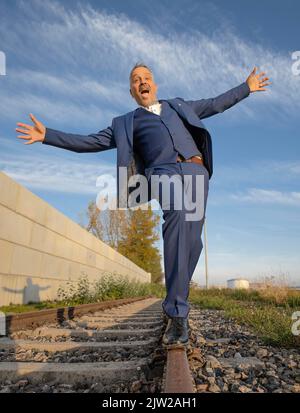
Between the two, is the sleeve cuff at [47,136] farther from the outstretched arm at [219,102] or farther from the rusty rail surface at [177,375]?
the rusty rail surface at [177,375]

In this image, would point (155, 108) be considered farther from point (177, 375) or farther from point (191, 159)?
point (177, 375)

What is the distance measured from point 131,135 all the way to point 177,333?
1447mm

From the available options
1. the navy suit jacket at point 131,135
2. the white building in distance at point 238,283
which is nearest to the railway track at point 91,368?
the navy suit jacket at point 131,135

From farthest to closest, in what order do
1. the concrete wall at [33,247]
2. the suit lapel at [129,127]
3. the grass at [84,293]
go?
the grass at [84,293], the concrete wall at [33,247], the suit lapel at [129,127]

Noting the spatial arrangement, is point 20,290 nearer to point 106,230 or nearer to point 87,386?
point 87,386

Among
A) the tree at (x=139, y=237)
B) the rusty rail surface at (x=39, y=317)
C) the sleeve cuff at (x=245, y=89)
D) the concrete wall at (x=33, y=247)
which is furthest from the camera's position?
the tree at (x=139, y=237)

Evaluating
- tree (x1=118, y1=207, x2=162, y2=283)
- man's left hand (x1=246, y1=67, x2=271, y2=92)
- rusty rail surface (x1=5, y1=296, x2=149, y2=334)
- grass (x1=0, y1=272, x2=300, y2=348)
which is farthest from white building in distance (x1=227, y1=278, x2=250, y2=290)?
man's left hand (x1=246, y1=67, x2=271, y2=92)

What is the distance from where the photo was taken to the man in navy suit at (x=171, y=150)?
2400 millimetres

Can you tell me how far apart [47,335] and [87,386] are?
6.40 feet

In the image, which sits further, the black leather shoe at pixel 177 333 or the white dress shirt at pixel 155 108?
the white dress shirt at pixel 155 108

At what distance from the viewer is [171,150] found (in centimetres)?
266

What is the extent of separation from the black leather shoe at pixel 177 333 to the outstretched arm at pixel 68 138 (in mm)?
1469
